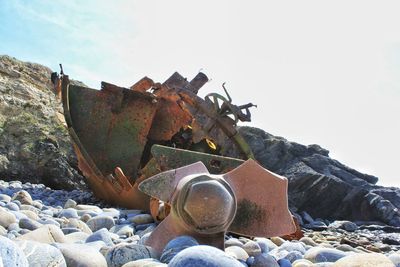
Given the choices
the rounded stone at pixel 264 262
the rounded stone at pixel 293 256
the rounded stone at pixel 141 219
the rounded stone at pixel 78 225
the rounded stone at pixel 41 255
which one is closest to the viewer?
the rounded stone at pixel 41 255

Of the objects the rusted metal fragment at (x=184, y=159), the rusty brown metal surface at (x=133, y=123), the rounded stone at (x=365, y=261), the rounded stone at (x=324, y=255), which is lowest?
the rounded stone at (x=324, y=255)

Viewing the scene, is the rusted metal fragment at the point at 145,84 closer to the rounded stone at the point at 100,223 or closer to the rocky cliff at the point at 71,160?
the rocky cliff at the point at 71,160

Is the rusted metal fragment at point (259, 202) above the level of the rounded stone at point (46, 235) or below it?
above

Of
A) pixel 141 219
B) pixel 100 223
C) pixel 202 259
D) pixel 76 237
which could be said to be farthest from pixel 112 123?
pixel 202 259

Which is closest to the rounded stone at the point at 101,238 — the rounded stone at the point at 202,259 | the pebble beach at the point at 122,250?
the pebble beach at the point at 122,250

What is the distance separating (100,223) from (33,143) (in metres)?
6.27

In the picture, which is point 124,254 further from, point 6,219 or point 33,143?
point 33,143

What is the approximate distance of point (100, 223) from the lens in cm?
351

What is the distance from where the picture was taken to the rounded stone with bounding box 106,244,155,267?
189 centimetres

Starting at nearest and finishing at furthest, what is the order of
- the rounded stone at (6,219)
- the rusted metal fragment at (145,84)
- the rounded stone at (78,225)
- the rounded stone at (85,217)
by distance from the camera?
the rounded stone at (6,219)
the rounded stone at (78,225)
the rounded stone at (85,217)
the rusted metal fragment at (145,84)

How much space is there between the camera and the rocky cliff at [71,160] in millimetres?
8938

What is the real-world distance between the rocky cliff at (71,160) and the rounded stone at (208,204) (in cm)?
657

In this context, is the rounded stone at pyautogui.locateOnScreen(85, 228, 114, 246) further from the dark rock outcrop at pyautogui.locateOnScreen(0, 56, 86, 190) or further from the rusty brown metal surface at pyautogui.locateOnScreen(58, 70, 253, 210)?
the dark rock outcrop at pyautogui.locateOnScreen(0, 56, 86, 190)

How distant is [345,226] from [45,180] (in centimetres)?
595
